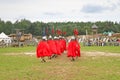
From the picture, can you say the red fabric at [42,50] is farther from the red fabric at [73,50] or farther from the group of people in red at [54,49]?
the red fabric at [73,50]

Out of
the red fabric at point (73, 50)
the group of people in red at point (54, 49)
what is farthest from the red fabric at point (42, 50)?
the red fabric at point (73, 50)

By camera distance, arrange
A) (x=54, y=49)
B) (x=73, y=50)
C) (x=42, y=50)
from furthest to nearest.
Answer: (x=54, y=49)
(x=73, y=50)
(x=42, y=50)

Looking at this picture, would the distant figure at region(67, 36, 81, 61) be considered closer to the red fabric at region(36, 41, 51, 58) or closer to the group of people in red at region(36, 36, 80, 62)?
the group of people in red at region(36, 36, 80, 62)

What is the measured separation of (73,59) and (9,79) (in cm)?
1217

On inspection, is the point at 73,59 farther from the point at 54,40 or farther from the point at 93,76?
the point at 93,76

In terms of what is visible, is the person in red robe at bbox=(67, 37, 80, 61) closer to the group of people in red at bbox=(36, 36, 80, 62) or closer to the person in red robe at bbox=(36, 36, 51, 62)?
the group of people in red at bbox=(36, 36, 80, 62)

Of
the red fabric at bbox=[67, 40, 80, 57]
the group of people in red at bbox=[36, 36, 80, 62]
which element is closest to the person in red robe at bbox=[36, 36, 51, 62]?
the group of people in red at bbox=[36, 36, 80, 62]

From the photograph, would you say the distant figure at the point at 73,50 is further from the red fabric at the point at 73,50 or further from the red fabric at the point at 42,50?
the red fabric at the point at 42,50

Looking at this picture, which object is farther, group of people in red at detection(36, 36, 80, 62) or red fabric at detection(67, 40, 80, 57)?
red fabric at detection(67, 40, 80, 57)

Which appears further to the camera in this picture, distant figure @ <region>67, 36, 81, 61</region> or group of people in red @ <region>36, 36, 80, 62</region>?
distant figure @ <region>67, 36, 81, 61</region>

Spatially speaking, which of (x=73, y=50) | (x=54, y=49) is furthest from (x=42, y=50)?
(x=54, y=49)

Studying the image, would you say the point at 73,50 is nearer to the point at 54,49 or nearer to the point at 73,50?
the point at 73,50

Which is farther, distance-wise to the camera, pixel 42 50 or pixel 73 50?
pixel 73 50

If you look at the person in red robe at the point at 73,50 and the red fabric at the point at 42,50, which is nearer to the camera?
the red fabric at the point at 42,50
